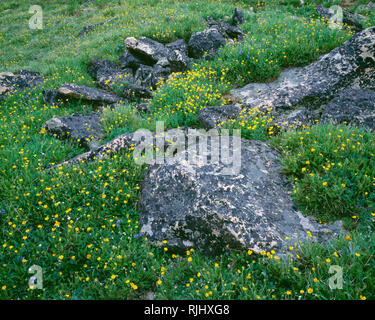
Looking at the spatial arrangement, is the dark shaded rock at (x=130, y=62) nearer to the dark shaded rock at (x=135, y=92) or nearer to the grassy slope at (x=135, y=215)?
the dark shaded rock at (x=135, y=92)

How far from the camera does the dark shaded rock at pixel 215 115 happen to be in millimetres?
6496

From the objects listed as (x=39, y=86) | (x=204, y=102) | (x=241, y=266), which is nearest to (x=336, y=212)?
(x=241, y=266)

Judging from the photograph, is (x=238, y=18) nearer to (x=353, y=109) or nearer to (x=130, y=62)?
(x=130, y=62)

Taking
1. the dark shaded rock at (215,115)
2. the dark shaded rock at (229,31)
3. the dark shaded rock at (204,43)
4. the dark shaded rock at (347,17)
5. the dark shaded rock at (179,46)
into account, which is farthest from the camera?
the dark shaded rock at (229,31)

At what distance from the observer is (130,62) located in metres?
10.1

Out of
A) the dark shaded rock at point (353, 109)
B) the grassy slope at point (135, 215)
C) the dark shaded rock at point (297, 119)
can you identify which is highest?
the dark shaded rock at point (353, 109)

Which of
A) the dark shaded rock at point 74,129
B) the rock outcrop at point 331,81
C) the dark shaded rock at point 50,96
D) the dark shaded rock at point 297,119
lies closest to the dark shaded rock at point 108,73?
the dark shaded rock at point 50,96

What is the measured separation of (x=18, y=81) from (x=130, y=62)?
13.8ft

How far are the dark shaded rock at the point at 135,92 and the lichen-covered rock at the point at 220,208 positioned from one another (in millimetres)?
4196

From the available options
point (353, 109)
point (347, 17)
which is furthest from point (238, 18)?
point (353, 109)

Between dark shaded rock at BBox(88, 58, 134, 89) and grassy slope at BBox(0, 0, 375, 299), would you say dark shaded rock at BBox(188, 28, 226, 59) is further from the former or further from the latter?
dark shaded rock at BBox(88, 58, 134, 89)

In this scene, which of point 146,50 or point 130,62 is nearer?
point 146,50
